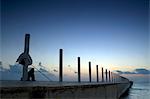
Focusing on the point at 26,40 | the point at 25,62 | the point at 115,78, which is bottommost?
the point at 115,78

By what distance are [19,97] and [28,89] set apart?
1.31 feet

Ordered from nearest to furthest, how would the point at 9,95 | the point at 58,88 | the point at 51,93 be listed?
the point at 9,95, the point at 51,93, the point at 58,88

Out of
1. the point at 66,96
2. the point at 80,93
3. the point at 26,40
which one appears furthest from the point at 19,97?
the point at 26,40

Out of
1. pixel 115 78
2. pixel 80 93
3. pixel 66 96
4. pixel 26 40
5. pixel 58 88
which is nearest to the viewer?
pixel 58 88

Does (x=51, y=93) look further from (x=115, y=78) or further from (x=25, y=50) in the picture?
(x=115, y=78)

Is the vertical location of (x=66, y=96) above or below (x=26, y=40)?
below

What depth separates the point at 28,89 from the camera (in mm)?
5293

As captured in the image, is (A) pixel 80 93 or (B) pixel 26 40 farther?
(B) pixel 26 40

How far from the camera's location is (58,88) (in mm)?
6926

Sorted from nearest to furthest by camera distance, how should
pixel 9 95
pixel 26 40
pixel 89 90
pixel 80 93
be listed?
1. pixel 9 95
2. pixel 80 93
3. pixel 89 90
4. pixel 26 40

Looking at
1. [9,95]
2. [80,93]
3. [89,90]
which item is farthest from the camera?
[89,90]

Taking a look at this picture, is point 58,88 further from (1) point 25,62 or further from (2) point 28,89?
(1) point 25,62

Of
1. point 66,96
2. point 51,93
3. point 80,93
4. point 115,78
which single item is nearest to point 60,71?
point 80,93

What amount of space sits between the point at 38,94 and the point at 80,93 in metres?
4.02
